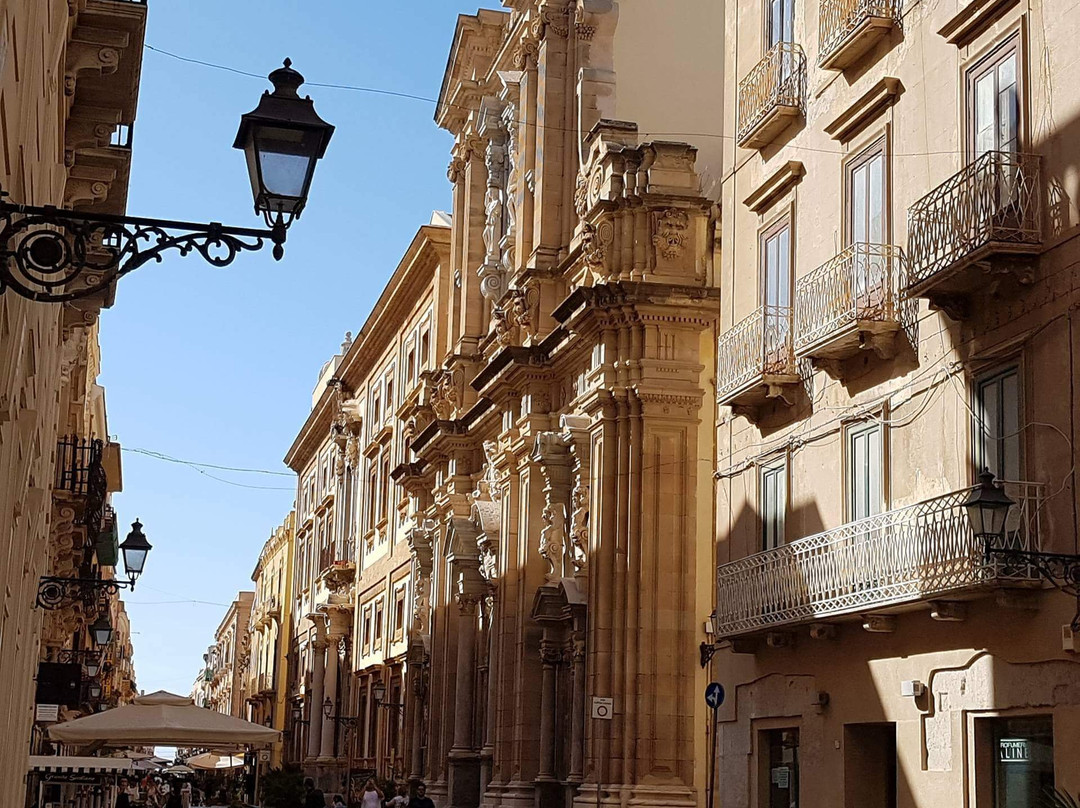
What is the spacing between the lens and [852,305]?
A: 1609cm

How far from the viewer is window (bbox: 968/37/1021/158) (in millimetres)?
→ 13984

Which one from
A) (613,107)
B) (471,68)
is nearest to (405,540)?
(471,68)

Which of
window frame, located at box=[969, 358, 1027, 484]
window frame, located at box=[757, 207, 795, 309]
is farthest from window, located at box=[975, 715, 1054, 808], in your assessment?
window frame, located at box=[757, 207, 795, 309]

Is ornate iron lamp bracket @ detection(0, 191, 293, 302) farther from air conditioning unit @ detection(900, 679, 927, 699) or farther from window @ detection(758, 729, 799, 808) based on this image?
window @ detection(758, 729, 799, 808)

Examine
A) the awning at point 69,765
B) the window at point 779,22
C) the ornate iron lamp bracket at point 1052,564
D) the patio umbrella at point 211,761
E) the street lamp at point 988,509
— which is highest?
the window at point 779,22

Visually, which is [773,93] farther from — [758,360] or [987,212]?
[987,212]

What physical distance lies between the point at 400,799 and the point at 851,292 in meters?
18.2

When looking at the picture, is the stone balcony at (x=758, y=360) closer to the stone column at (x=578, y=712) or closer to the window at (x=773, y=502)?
the window at (x=773, y=502)

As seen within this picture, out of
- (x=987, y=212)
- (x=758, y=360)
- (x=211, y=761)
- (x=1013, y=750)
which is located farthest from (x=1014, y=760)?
(x=211, y=761)

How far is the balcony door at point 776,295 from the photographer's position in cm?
1817

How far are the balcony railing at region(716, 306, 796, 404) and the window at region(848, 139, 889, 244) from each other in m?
1.47

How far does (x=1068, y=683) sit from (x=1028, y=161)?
429 cm

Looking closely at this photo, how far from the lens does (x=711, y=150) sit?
2869 cm

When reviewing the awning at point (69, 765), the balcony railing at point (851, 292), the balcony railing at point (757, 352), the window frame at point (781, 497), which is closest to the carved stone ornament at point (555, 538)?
the awning at point (69, 765)
